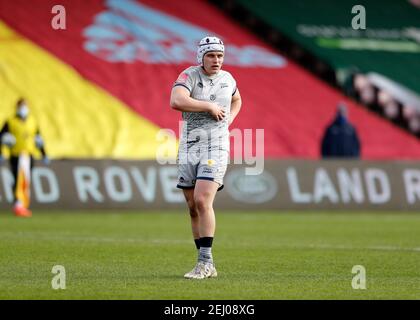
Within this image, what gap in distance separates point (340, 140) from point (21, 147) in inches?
319

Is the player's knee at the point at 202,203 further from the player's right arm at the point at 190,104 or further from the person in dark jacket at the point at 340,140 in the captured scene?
the person in dark jacket at the point at 340,140

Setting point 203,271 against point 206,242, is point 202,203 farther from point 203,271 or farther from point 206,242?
point 203,271

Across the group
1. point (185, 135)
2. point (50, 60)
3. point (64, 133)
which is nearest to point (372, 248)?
point (185, 135)

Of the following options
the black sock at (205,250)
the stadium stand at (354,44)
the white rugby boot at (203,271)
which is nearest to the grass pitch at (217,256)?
the white rugby boot at (203,271)

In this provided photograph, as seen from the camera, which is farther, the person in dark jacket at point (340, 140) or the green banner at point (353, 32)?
the green banner at point (353, 32)

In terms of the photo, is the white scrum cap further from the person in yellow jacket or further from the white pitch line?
the person in yellow jacket

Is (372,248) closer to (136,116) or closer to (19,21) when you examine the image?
(136,116)

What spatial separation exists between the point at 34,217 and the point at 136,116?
8.21m

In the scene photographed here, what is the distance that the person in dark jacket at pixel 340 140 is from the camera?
27.1 m

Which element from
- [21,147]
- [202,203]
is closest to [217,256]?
[202,203]

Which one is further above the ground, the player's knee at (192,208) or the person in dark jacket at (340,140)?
the person in dark jacket at (340,140)

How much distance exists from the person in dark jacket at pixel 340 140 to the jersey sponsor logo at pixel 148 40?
5.99m

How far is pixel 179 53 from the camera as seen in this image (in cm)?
3197

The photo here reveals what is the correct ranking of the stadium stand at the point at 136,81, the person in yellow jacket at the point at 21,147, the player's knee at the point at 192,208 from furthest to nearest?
the stadium stand at the point at 136,81 < the person in yellow jacket at the point at 21,147 < the player's knee at the point at 192,208
